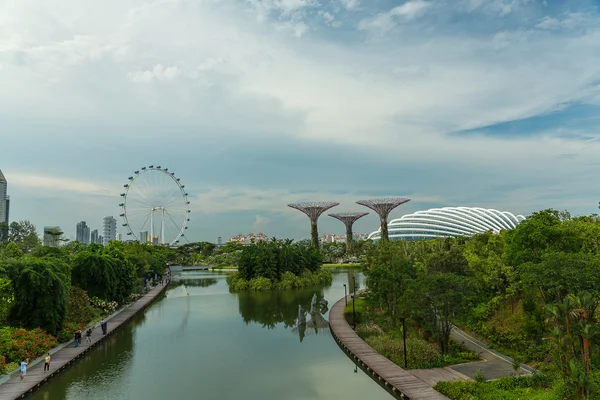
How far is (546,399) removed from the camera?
14258mm

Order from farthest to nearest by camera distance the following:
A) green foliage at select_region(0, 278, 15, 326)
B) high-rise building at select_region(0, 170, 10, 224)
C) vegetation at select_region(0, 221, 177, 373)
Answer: high-rise building at select_region(0, 170, 10, 224) < vegetation at select_region(0, 221, 177, 373) < green foliage at select_region(0, 278, 15, 326)

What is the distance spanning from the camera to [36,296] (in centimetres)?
2592

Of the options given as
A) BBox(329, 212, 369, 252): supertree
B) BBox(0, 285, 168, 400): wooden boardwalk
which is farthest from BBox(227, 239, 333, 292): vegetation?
BBox(329, 212, 369, 252): supertree

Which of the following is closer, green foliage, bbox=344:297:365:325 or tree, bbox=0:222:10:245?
green foliage, bbox=344:297:365:325

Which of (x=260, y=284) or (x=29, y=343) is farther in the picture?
(x=260, y=284)

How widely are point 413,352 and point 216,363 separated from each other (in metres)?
10.3

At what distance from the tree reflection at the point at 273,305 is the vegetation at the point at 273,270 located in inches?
92.4

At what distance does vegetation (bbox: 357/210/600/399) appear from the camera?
47.4 feet

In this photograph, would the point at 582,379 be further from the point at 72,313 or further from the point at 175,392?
the point at 72,313

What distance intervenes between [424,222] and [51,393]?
414 feet

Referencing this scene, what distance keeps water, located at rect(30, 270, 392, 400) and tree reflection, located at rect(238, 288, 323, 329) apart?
17cm

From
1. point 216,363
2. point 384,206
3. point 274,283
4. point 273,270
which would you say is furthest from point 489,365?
point 384,206

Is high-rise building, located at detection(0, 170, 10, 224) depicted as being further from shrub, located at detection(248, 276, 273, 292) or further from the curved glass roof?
shrub, located at detection(248, 276, 273, 292)

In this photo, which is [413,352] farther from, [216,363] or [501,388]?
[216,363]
